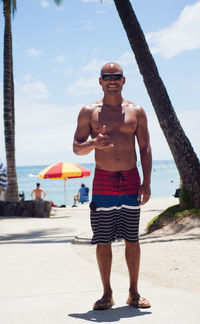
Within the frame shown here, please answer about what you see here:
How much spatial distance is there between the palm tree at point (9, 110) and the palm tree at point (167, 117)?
27.0ft

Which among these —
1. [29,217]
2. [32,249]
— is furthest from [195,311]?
[29,217]

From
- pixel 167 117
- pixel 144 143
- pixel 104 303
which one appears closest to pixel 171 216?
pixel 167 117

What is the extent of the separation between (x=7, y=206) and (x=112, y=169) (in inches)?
473

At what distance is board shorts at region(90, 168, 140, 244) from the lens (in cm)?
375

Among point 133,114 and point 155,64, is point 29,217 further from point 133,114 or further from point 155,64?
point 133,114

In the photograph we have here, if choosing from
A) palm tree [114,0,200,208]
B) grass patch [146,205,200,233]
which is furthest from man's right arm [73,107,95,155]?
palm tree [114,0,200,208]

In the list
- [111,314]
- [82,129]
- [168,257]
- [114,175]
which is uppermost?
[82,129]

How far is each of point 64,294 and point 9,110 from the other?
43.3 feet

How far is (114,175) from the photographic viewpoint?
3.79 meters

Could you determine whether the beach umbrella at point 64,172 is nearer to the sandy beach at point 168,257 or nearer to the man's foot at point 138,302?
the sandy beach at point 168,257

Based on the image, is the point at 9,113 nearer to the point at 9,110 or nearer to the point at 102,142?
the point at 9,110

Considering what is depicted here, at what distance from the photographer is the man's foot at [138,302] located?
3705 millimetres

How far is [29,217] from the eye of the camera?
14836mm

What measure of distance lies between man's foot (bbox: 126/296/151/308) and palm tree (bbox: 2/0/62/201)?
42.7 ft
